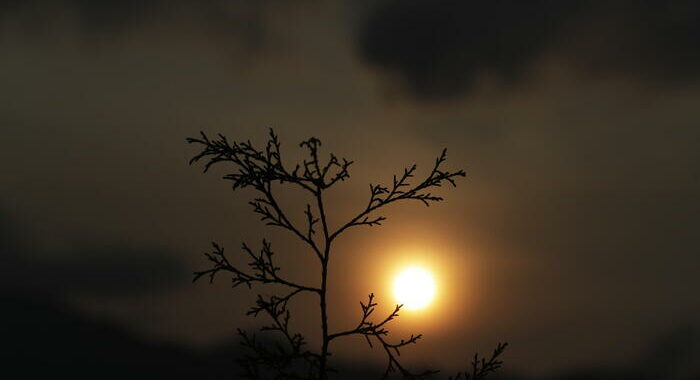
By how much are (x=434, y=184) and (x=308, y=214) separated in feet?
5.27

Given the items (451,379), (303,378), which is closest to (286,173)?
(303,378)

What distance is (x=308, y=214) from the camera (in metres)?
11.4

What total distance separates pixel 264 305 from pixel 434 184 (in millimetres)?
2564

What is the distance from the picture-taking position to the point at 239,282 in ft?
37.0

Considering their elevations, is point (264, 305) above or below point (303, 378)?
above

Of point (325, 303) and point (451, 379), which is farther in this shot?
point (451, 379)

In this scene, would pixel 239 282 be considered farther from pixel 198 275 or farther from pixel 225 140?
pixel 225 140

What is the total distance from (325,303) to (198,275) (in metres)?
1.63

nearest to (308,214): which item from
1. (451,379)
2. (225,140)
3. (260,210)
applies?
(260,210)

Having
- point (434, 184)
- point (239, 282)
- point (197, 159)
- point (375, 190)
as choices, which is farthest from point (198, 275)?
point (434, 184)

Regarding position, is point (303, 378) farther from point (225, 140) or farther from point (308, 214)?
point (225, 140)

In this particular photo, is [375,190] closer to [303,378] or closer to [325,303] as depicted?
[325,303]

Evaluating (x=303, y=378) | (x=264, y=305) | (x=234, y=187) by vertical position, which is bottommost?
(x=303, y=378)

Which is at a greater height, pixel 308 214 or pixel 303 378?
pixel 308 214
